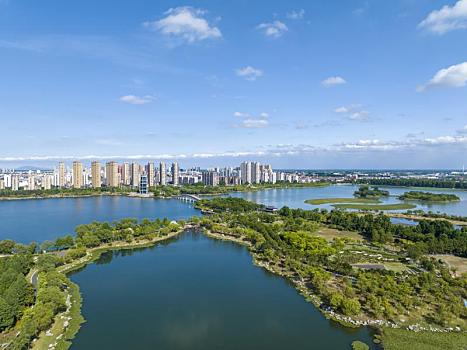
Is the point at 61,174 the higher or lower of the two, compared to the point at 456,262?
higher

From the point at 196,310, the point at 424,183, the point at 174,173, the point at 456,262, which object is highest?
the point at 174,173

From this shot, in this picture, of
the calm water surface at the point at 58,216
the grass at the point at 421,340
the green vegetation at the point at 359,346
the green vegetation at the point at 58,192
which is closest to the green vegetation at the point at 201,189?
the green vegetation at the point at 58,192

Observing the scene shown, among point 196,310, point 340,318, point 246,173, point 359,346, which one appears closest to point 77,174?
point 246,173

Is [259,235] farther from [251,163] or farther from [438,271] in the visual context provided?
[251,163]

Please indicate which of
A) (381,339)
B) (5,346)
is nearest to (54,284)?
(5,346)

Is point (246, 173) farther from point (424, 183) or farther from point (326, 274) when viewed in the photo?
point (326, 274)

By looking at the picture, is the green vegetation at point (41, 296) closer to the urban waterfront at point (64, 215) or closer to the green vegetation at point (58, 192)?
the urban waterfront at point (64, 215)
